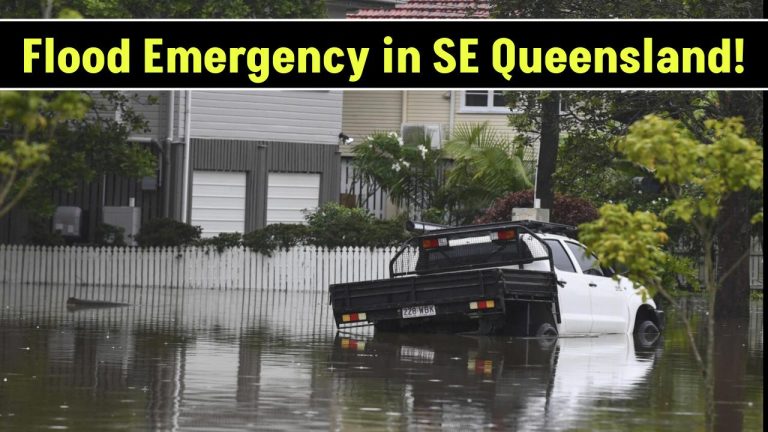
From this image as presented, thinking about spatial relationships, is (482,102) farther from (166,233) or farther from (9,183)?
(9,183)

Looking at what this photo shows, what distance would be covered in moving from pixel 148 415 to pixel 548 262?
9.65 meters

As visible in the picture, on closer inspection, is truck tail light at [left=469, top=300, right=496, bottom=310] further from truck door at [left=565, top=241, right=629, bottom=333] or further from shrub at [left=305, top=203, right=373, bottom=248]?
shrub at [left=305, top=203, right=373, bottom=248]

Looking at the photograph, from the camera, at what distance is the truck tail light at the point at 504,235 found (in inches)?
817

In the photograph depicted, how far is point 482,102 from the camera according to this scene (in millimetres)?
42719

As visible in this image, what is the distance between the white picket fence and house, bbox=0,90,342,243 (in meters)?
2.84

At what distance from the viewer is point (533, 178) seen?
37500 millimetres

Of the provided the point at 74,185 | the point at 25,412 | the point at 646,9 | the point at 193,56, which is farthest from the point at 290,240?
the point at 193,56

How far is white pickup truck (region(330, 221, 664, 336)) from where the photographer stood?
20234 millimetres

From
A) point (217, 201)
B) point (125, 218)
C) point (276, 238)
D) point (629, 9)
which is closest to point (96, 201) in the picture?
point (125, 218)

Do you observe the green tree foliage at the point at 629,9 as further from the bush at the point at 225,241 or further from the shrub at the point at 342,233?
the bush at the point at 225,241

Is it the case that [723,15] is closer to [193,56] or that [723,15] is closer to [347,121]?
[193,56]

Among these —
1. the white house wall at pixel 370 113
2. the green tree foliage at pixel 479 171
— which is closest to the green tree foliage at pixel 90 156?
the green tree foliage at pixel 479 171

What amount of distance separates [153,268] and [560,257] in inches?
608

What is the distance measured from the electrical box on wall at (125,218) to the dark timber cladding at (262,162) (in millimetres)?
2081
